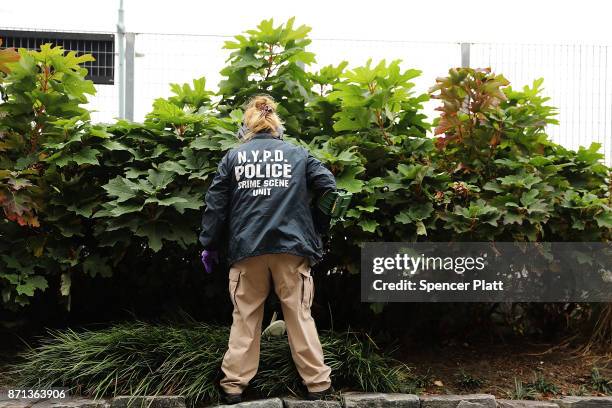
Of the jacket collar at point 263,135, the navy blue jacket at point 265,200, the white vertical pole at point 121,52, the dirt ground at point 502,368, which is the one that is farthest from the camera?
the white vertical pole at point 121,52

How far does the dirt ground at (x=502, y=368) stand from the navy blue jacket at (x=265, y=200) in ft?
4.36

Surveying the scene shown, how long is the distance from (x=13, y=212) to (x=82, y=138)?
2.20 feet

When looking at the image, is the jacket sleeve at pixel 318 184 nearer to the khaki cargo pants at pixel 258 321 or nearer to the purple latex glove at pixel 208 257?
the khaki cargo pants at pixel 258 321

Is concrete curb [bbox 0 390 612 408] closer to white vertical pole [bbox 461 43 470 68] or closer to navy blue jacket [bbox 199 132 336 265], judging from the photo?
navy blue jacket [bbox 199 132 336 265]

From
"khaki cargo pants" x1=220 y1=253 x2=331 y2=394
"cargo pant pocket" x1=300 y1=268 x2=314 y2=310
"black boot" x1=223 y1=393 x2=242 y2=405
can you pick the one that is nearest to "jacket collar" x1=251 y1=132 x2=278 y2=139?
"khaki cargo pants" x1=220 y1=253 x2=331 y2=394

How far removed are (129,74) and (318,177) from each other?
137 inches

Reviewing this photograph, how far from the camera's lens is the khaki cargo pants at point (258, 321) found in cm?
399

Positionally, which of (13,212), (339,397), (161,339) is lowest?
(339,397)

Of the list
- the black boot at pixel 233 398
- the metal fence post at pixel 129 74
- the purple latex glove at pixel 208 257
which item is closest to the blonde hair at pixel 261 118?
the purple latex glove at pixel 208 257

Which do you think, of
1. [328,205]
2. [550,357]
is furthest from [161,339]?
[550,357]

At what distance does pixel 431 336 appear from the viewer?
5.26 metres

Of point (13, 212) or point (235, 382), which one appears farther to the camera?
point (13, 212)

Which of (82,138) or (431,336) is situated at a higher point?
(82,138)

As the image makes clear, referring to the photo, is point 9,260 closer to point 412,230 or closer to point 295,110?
point 295,110
